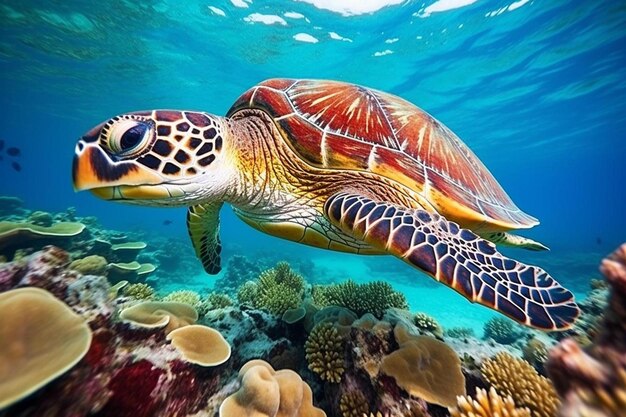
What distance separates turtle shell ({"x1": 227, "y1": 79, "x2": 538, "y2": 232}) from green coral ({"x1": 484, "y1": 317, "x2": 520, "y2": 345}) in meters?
4.20

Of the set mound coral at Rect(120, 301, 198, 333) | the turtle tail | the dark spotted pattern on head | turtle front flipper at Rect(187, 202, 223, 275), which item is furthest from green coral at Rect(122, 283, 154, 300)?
the turtle tail

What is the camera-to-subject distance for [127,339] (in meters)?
1.61

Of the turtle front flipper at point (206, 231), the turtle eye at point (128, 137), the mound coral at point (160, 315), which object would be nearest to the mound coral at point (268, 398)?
the mound coral at point (160, 315)

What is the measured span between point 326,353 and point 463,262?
117cm

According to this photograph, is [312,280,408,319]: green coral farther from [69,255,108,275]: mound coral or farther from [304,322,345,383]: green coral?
[69,255,108,275]: mound coral

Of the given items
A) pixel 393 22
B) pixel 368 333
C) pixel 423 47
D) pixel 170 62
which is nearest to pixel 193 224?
pixel 368 333

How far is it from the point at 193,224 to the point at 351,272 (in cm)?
1552

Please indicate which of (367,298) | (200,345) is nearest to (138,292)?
(200,345)

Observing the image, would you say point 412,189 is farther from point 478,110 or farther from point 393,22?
point 478,110

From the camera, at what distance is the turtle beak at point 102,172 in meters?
1.75

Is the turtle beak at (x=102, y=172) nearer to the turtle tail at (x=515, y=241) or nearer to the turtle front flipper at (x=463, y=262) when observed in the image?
the turtle front flipper at (x=463, y=262)

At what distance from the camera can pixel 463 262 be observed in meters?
1.64

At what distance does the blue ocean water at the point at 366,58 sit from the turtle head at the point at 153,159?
9.38 metres

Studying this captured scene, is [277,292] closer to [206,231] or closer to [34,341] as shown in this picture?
[206,231]
